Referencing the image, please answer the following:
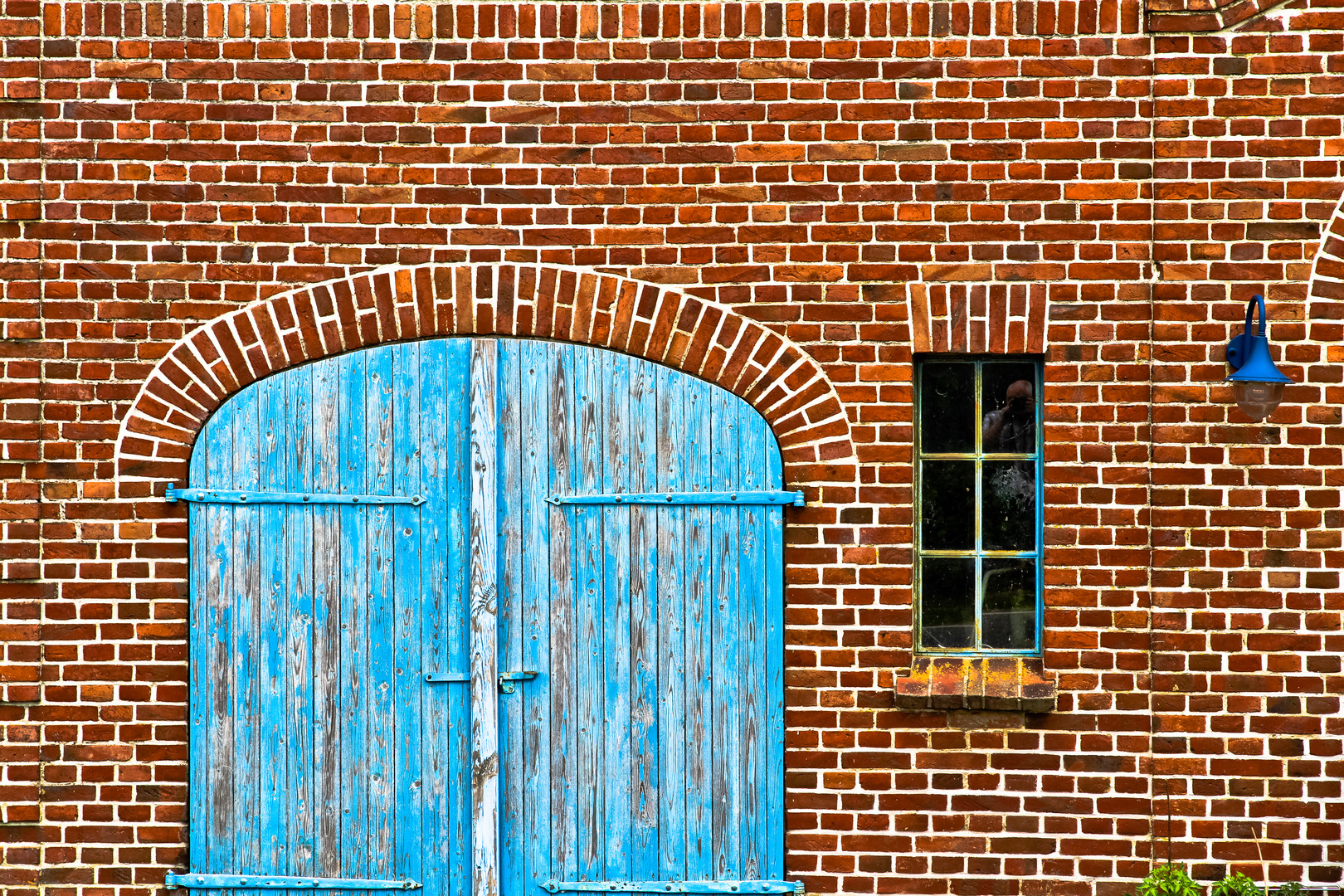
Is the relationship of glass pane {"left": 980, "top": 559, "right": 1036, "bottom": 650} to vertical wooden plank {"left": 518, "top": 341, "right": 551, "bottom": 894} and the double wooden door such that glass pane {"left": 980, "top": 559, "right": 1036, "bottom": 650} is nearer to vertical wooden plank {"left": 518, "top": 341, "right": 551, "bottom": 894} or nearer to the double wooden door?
the double wooden door

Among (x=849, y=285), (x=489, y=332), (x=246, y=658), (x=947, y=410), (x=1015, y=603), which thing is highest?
(x=849, y=285)

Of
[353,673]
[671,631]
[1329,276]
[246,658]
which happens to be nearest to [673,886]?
[671,631]

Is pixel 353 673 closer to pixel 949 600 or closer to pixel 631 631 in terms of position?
pixel 631 631

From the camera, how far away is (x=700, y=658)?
13.0 feet

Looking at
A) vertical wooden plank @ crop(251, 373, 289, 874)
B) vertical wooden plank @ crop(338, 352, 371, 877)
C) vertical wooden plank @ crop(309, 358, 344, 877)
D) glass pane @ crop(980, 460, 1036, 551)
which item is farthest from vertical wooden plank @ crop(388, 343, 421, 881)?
glass pane @ crop(980, 460, 1036, 551)

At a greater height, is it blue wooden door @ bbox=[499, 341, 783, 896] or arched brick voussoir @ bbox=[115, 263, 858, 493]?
arched brick voussoir @ bbox=[115, 263, 858, 493]

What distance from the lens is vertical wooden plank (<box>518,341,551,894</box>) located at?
3980mm

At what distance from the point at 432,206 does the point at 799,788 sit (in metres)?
2.75

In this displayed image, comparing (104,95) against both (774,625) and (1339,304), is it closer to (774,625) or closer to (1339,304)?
(774,625)

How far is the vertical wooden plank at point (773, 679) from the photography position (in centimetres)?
395

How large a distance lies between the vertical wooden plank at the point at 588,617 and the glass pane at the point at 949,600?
4.37 ft

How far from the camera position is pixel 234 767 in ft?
13.0

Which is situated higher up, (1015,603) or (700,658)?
(1015,603)

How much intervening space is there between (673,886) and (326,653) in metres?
1.67
